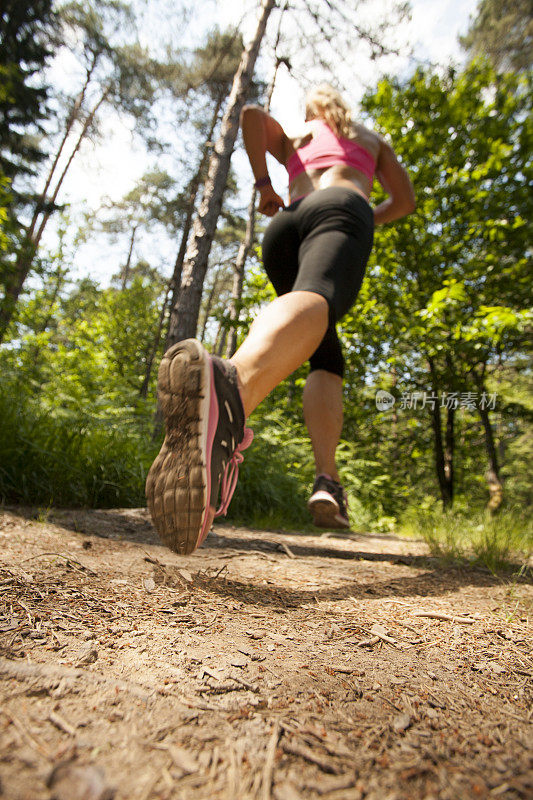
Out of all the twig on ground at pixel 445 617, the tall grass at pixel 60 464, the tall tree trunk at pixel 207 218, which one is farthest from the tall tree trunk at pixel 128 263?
the twig on ground at pixel 445 617

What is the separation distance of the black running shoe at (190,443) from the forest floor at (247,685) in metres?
0.21

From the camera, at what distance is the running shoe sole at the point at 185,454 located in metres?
1.06

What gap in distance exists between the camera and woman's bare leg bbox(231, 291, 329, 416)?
4.09ft

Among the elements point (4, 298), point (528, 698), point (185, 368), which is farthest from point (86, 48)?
point (528, 698)

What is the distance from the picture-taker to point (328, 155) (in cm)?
188

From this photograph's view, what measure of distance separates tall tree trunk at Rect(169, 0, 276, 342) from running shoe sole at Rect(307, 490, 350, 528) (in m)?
3.72

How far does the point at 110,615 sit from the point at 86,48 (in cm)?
1799

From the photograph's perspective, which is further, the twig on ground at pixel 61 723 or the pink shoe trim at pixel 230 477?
the pink shoe trim at pixel 230 477

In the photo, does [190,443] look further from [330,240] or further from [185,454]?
[330,240]

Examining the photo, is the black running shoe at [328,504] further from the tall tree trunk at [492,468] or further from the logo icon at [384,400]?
the tall tree trunk at [492,468]

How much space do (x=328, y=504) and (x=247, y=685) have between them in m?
1.02

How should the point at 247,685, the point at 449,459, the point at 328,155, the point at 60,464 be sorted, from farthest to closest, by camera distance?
1. the point at 449,459
2. the point at 60,464
3. the point at 328,155
4. the point at 247,685

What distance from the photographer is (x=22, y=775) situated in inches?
17.9

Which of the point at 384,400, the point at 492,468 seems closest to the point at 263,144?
the point at 384,400
